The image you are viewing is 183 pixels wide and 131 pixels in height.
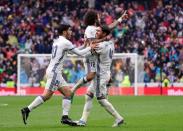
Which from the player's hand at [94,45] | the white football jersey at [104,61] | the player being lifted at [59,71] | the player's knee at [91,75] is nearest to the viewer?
the player's hand at [94,45]

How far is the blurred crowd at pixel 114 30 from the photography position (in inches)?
1683

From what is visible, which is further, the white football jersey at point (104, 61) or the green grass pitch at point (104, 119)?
the white football jersey at point (104, 61)

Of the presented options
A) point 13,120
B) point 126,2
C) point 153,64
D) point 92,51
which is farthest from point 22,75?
point 92,51

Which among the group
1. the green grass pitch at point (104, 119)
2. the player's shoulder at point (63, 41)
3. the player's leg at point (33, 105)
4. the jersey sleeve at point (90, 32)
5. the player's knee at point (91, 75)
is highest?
the jersey sleeve at point (90, 32)

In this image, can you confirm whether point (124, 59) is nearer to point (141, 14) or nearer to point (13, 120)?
point (141, 14)

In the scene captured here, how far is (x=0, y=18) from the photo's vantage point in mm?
48844

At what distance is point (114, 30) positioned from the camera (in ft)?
151

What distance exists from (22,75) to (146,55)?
24.7ft

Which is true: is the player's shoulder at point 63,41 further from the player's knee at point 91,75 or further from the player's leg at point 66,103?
the player's leg at point 66,103

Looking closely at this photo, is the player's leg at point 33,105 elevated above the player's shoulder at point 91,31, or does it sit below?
below

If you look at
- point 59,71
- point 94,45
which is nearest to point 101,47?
point 94,45

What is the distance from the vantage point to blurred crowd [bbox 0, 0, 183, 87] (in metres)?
42.8

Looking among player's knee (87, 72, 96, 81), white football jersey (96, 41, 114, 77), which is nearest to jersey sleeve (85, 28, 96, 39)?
white football jersey (96, 41, 114, 77)

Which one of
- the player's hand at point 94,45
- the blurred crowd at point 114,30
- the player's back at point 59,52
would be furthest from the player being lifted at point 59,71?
the blurred crowd at point 114,30
